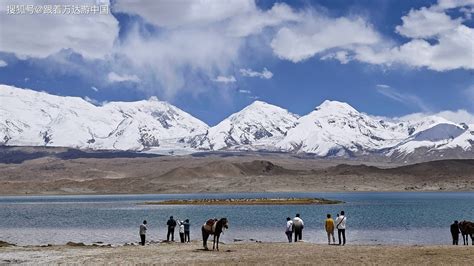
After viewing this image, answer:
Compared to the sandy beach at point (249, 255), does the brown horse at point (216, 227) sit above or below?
above

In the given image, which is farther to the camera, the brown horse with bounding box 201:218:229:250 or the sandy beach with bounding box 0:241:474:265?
the brown horse with bounding box 201:218:229:250

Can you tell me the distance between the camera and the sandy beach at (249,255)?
3281 centimetres

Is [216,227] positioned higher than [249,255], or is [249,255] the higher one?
[216,227]

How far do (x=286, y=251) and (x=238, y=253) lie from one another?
2808mm

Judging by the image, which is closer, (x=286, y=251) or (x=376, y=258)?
(x=376, y=258)

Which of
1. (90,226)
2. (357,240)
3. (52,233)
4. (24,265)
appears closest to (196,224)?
(90,226)

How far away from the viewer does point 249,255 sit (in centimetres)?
3628

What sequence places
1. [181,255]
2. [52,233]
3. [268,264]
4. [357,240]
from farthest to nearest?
[52,233] < [357,240] < [181,255] < [268,264]

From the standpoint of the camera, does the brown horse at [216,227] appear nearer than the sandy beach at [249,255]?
No

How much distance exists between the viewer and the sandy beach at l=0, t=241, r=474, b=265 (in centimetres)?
3281

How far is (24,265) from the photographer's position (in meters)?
33.6

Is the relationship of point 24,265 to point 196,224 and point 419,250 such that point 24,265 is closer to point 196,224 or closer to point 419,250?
point 419,250

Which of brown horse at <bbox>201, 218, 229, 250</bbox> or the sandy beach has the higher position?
brown horse at <bbox>201, 218, 229, 250</bbox>

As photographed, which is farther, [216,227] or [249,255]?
[216,227]
